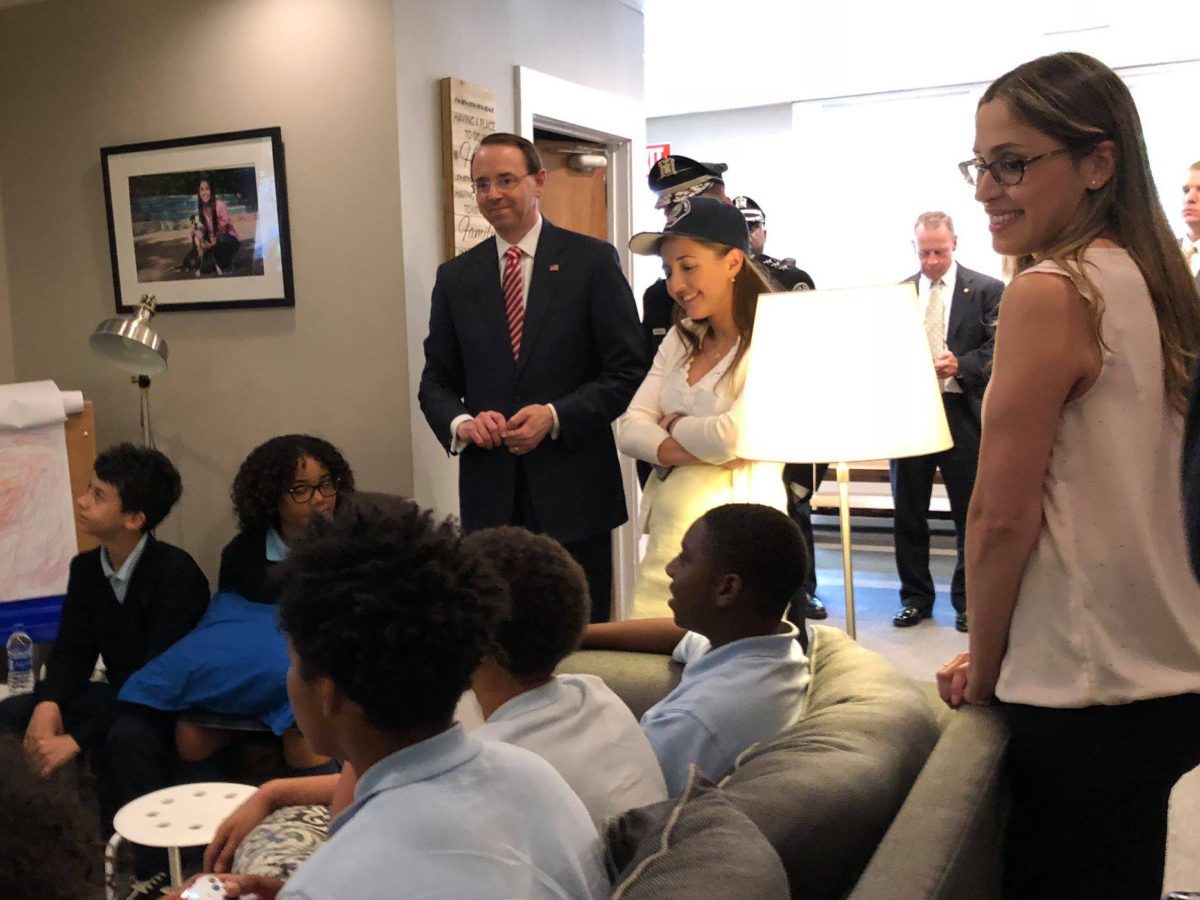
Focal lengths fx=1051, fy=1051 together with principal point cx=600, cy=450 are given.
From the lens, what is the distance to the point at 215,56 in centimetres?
324

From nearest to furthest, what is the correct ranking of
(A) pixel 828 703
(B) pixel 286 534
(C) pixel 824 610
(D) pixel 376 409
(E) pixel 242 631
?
1. (A) pixel 828 703
2. (E) pixel 242 631
3. (B) pixel 286 534
4. (D) pixel 376 409
5. (C) pixel 824 610

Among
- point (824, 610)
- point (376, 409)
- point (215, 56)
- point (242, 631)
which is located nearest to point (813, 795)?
point (242, 631)

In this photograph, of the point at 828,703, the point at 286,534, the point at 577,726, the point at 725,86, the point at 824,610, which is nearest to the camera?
the point at 577,726

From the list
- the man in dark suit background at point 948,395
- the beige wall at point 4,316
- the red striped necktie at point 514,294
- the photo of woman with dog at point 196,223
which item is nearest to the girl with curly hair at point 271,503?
the red striped necktie at point 514,294

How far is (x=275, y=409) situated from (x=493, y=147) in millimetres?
1195

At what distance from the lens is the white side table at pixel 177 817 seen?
1714 mm

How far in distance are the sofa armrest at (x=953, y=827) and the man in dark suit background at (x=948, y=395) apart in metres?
3.16

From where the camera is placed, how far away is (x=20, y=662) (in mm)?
3096

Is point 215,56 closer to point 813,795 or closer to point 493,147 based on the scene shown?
point 493,147

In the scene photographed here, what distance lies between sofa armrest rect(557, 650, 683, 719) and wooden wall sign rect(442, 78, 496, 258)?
1561mm

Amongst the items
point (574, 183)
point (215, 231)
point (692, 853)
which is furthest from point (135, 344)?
point (692, 853)

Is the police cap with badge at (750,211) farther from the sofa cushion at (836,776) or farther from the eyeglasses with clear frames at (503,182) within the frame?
the sofa cushion at (836,776)

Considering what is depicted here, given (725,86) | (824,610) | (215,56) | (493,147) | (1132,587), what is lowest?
(824,610)

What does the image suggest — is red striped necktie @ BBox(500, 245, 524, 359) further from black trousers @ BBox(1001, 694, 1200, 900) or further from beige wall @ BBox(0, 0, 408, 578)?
black trousers @ BBox(1001, 694, 1200, 900)
